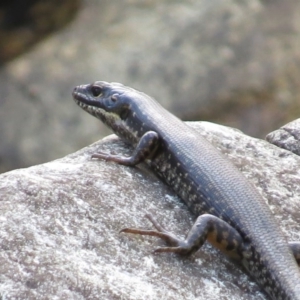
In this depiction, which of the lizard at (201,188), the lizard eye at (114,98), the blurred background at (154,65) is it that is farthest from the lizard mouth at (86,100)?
the blurred background at (154,65)

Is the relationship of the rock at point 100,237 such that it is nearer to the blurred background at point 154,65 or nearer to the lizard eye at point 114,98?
the lizard eye at point 114,98

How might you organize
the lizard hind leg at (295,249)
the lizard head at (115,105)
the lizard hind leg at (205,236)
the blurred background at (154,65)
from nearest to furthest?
1. the lizard hind leg at (205,236)
2. the lizard hind leg at (295,249)
3. the lizard head at (115,105)
4. the blurred background at (154,65)

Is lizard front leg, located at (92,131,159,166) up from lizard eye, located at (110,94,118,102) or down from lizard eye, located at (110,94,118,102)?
down

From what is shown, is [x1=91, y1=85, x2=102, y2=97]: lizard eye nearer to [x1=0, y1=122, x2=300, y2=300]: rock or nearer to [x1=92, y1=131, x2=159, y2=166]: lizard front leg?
[x1=92, y1=131, x2=159, y2=166]: lizard front leg

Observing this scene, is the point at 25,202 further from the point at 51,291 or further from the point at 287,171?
the point at 287,171

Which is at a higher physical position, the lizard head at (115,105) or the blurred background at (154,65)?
the lizard head at (115,105)

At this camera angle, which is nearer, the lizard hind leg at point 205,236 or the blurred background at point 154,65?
the lizard hind leg at point 205,236

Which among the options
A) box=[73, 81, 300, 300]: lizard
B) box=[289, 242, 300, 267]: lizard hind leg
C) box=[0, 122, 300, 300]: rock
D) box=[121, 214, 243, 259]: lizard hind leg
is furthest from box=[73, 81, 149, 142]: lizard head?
box=[289, 242, 300, 267]: lizard hind leg

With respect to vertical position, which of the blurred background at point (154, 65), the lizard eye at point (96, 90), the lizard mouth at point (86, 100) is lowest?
the blurred background at point (154, 65)
